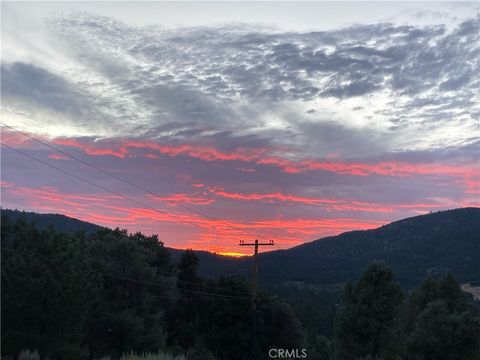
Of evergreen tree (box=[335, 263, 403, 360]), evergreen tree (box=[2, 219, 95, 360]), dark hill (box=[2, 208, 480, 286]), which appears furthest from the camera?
dark hill (box=[2, 208, 480, 286])

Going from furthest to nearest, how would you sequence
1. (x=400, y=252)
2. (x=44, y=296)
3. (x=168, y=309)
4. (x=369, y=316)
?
(x=400, y=252)
(x=168, y=309)
(x=369, y=316)
(x=44, y=296)

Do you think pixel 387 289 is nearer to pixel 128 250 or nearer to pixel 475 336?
pixel 475 336

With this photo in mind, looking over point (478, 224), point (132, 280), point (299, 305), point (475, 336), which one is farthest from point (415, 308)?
point (478, 224)

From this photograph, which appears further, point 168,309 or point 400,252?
point 400,252

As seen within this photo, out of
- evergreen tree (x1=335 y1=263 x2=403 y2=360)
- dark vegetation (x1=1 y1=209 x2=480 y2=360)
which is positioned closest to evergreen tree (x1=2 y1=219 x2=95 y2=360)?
dark vegetation (x1=1 y1=209 x2=480 y2=360)

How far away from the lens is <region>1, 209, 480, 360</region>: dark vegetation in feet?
95.5

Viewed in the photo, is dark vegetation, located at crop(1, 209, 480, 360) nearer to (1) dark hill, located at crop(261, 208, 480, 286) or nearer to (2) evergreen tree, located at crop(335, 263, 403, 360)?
(2) evergreen tree, located at crop(335, 263, 403, 360)

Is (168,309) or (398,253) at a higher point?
(398,253)

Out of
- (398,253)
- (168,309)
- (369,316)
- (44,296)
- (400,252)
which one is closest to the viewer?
(44,296)

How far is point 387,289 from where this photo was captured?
52094mm

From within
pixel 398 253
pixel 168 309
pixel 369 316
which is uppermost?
pixel 398 253

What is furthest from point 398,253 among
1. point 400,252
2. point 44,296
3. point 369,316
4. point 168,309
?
point 44,296

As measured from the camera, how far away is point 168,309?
67562 millimetres

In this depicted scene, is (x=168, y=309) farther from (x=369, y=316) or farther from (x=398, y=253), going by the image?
(x=398, y=253)
